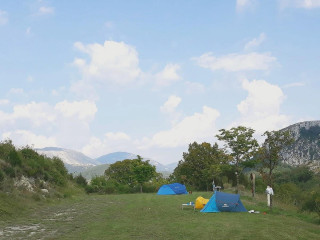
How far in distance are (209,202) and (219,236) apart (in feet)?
28.1

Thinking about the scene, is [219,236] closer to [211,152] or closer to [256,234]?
[256,234]

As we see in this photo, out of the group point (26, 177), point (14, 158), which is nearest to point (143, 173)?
point (26, 177)

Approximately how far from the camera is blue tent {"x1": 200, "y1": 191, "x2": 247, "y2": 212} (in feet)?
62.8

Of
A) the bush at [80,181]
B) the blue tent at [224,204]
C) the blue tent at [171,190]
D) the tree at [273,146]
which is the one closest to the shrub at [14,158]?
the blue tent at [224,204]

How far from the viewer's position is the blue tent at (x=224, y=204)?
19.2 m

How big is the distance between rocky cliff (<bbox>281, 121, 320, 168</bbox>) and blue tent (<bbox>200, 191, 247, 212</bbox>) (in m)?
80.0

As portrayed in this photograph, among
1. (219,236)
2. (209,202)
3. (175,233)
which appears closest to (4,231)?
(175,233)

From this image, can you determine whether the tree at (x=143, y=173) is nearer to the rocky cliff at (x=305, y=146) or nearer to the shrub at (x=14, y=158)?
the shrub at (x=14, y=158)

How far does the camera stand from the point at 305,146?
331ft

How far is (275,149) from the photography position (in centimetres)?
2103

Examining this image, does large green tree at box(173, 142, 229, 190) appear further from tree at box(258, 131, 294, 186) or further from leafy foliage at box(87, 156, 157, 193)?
tree at box(258, 131, 294, 186)

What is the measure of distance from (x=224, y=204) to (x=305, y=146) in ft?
300

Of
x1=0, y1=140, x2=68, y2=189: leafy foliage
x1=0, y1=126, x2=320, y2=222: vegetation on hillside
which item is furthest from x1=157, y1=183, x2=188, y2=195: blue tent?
x1=0, y1=140, x2=68, y2=189: leafy foliage

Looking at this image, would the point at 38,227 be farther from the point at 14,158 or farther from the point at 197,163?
the point at 197,163
